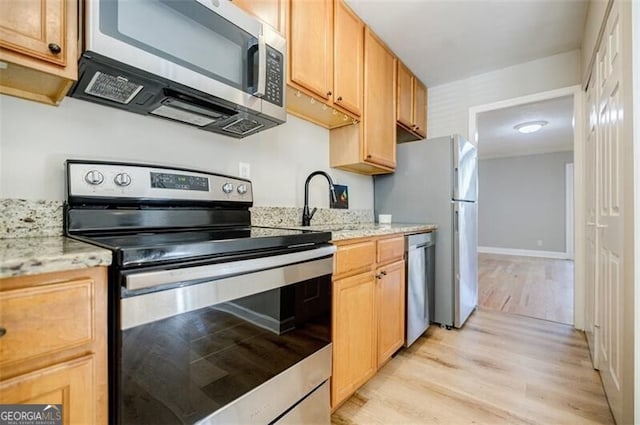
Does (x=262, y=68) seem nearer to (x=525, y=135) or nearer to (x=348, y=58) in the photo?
(x=348, y=58)

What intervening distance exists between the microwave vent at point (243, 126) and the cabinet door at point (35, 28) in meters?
0.65

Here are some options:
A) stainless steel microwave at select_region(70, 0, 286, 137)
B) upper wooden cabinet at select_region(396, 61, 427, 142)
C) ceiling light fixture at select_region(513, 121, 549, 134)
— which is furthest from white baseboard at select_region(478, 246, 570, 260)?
stainless steel microwave at select_region(70, 0, 286, 137)

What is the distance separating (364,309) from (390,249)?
426mm

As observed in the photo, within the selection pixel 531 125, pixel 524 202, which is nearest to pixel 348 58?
pixel 531 125

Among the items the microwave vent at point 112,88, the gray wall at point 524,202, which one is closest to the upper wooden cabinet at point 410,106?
the microwave vent at point 112,88

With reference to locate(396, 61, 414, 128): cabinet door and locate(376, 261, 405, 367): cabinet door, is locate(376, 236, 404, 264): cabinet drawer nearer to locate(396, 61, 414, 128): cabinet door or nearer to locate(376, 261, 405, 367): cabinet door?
locate(376, 261, 405, 367): cabinet door

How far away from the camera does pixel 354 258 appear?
1479 millimetres

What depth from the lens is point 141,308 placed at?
70cm

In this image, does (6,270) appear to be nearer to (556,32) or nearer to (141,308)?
(141,308)

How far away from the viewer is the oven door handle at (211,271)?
69 cm

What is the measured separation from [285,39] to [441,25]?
56.1 inches

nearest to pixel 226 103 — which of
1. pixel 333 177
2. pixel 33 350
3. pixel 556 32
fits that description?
pixel 33 350

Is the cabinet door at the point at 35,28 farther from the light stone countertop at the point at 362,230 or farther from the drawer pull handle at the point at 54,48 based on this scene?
the light stone countertop at the point at 362,230

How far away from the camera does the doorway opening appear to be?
3.47 m
